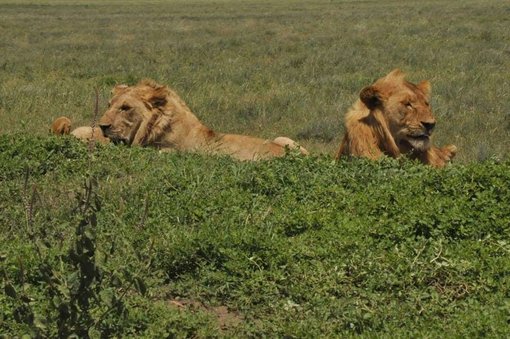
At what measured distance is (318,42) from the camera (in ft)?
93.8

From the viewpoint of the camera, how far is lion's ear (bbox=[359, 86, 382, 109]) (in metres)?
8.52

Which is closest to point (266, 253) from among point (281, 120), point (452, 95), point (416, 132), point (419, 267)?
point (419, 267)

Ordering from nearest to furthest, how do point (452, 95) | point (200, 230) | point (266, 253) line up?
point (266, 253) → point (200, 230) → point (452, 95)

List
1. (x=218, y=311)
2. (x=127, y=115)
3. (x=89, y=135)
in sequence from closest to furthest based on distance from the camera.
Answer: (x=218, y=311)
(x=127, y=115)
(x=89, y=135)

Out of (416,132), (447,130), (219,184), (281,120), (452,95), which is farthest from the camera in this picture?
(452,95)

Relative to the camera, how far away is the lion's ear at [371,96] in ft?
28.0

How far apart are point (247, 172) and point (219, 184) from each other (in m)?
0.39

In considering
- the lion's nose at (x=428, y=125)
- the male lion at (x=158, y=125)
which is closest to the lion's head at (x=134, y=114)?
the male lion at (x=158, y=125)

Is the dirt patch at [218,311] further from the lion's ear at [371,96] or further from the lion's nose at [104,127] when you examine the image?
the lion's nose at [104,127]

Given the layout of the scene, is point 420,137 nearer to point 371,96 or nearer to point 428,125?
point 428,125

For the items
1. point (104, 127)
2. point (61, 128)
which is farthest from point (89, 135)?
point (104, 127)

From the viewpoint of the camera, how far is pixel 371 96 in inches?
337

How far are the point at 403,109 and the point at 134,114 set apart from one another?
3.61 meters

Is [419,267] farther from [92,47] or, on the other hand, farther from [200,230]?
[92,47]
